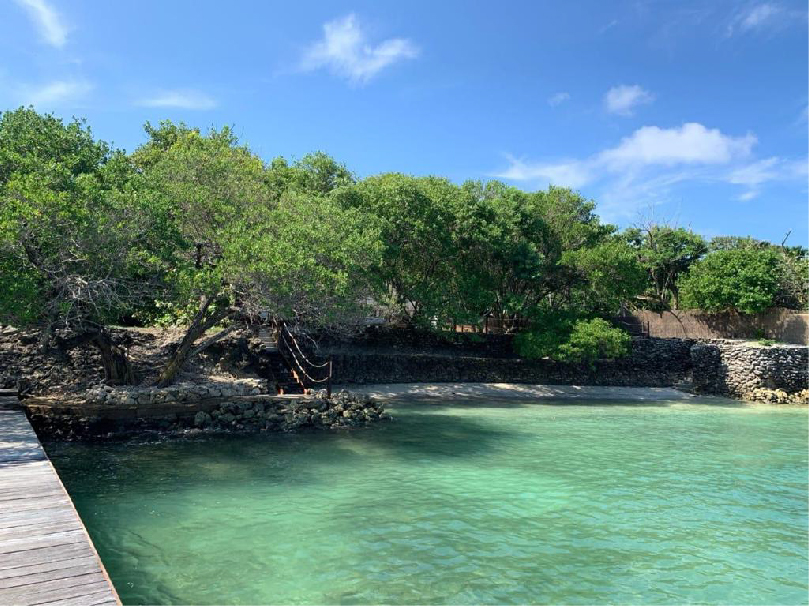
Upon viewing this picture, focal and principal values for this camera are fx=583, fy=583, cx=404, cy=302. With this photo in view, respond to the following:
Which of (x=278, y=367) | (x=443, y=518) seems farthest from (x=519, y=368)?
(x=443, y=518)

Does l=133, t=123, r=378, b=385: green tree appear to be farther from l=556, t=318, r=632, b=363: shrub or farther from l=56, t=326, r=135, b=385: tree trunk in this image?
l=556, t=318, r=632, b=363: shrub

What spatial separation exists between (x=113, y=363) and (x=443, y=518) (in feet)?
42.3

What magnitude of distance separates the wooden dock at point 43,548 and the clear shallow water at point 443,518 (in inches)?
45.6

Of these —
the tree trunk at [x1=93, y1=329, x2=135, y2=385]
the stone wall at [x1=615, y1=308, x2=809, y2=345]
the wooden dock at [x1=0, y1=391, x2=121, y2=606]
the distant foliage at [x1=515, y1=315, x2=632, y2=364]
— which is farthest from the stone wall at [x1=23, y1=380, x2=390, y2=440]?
the stone wall at [x1=615, y1=308, x2=809, y2=345]

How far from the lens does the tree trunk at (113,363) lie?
1788 cm

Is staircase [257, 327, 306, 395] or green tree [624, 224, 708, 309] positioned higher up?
green tree [624, 224, 708, 309]

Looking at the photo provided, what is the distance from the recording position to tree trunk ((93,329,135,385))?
1788 centimetres

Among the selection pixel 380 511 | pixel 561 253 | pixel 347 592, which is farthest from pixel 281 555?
pixel 561 253

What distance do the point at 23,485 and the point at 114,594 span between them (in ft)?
13.4

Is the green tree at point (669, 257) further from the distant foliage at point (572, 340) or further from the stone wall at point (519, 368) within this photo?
the distant foliage at point (572, 340)

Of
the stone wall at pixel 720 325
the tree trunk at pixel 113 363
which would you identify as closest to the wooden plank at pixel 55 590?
the tree trunk at pixel 113 363

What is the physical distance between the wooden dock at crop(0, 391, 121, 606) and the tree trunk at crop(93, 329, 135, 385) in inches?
362

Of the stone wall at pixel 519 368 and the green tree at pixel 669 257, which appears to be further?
the green tree at pixel 669 257

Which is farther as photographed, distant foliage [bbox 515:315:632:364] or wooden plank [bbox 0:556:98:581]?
distant foliage [bbox 515:315:632:364]
